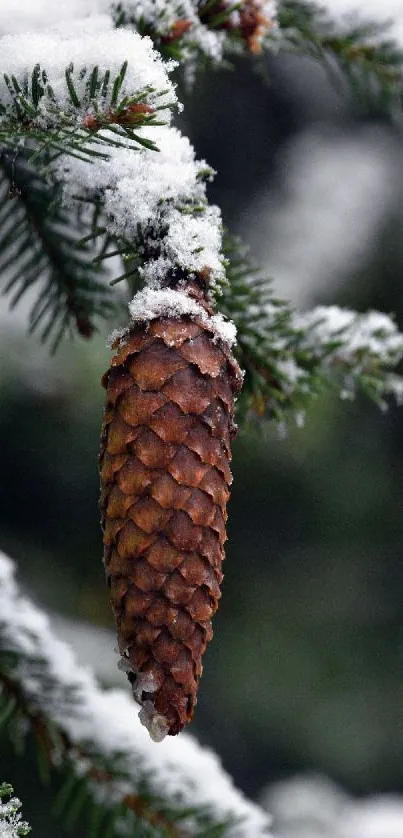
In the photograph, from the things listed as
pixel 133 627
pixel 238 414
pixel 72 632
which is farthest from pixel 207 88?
pixel 133 627

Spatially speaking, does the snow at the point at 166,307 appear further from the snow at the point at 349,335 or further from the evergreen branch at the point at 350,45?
the evergreen branch at the point at 350,45

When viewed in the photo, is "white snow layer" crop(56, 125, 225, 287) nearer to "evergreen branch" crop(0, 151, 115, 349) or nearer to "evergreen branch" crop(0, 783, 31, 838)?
"evergreen branch" crop(0, 151, 115, 349)

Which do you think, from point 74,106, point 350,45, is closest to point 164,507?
point 74,106

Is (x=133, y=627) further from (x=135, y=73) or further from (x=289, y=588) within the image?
(x=289, y=588)

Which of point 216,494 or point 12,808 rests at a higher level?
point 216,494

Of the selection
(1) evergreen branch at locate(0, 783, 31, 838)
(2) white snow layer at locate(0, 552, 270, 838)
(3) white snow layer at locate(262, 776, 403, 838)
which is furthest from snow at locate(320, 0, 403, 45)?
(3) white snow layer at locate(262, 776, 403, 838)

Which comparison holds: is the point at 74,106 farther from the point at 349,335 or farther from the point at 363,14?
the point at 363,14
